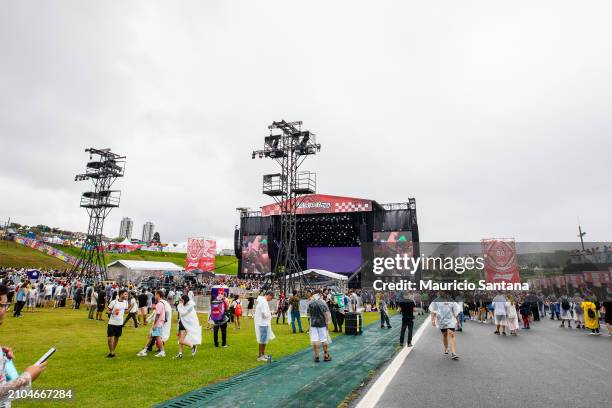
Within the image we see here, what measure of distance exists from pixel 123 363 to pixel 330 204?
3151 centimetres

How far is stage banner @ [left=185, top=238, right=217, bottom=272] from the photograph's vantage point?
1705 inches

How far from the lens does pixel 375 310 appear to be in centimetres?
3067

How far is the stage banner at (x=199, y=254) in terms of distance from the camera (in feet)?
142

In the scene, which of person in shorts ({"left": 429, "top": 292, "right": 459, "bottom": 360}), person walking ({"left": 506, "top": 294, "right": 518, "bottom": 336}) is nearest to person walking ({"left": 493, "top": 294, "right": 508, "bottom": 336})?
person walking ({"left": 506, "top": 294, "right": 518, "bottom": 336})

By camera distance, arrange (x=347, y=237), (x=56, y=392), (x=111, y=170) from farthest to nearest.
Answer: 1. (x=347, y=237)
2. (x=111, y=170)
3. (x=56, y=392)

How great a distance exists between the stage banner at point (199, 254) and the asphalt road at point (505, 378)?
120 feet

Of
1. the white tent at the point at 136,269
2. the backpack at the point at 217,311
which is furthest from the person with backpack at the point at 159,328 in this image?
the white tent at the point at 136,269

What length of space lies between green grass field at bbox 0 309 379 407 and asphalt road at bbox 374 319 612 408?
3.65 meters

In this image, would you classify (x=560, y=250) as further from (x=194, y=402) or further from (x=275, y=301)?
(x=194, y=402)

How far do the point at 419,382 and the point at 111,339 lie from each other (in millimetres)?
7585

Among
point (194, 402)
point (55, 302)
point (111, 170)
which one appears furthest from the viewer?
point (111, 170)

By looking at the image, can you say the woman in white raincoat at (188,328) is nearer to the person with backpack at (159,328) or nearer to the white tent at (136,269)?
the person with backpack at (159,328)

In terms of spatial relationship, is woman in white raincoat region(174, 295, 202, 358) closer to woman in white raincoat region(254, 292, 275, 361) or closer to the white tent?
woman in white raincoat region(254, 292, 275, 361)

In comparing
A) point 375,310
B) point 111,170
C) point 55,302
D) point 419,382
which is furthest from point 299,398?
point 111,170
